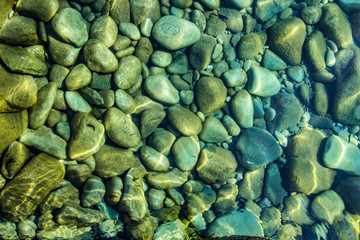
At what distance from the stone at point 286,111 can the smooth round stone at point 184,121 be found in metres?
1.67

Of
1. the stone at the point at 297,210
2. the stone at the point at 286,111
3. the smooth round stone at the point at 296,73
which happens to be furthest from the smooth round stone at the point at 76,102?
the smooth round stone at the point at 296,73

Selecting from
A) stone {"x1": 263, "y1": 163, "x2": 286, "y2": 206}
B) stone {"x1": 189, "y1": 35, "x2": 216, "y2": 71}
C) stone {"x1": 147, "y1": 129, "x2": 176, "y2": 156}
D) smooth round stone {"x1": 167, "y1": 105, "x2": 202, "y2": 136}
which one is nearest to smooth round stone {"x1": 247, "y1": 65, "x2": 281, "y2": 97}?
stone {"x1": 189, "y1": 35, "x2": 216, "y2": 71}

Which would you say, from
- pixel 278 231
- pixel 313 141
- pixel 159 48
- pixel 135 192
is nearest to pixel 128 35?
pixel 159 48

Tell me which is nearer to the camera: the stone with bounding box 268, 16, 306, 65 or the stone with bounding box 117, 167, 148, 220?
the stone with bounding box 117, 167, 148, 220

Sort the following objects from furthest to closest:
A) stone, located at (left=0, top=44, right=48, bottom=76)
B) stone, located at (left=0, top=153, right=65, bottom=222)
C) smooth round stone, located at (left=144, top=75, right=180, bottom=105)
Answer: smooth round stone, located at (left=144, top=75, right=180, bottom=105) → stone, located at (left=0, top=44, right=48, bottom=76) → stone, located at (left=0, top=153, right=65, bottom=222)

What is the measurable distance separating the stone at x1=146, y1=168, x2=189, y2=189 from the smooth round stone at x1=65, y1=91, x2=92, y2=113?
1.48 metres

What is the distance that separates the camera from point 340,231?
3928 mm

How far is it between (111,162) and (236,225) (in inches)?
87.8

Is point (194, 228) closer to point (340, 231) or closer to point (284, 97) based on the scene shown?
point (340, 231)

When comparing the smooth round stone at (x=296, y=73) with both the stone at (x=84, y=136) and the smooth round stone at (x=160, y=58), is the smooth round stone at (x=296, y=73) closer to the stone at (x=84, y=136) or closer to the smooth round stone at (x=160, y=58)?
the smooth round stone at (x=160, y=58)

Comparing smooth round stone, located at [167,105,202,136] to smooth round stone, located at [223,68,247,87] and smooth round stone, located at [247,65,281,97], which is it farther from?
smooth round stone, located at [247,65,281,97]

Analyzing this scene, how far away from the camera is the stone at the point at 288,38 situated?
177 inches

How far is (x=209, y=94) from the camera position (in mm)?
4066

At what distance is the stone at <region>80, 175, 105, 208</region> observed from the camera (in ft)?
10.6
